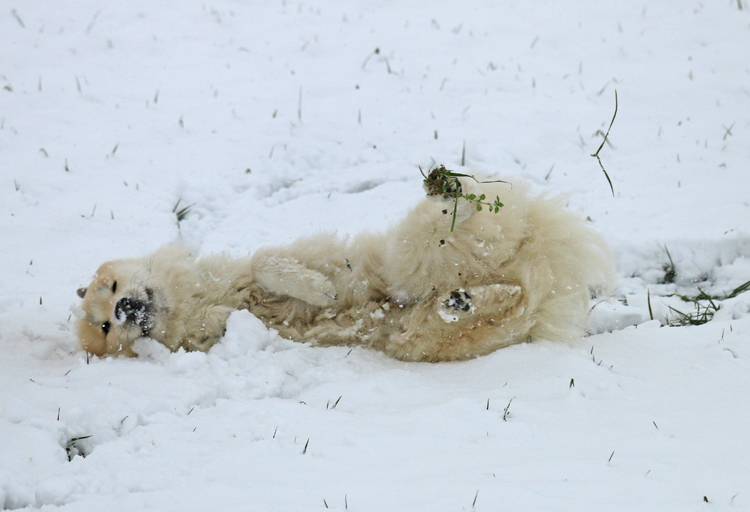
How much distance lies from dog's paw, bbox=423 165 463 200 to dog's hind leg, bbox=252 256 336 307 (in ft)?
3.69

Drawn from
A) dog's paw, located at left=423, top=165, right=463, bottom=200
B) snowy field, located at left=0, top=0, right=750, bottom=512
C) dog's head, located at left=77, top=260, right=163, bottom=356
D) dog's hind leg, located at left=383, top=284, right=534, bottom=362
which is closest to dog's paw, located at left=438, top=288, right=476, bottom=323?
dog's hind leg, located at left=383, top=284, right=534, bottom=362

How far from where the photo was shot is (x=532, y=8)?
984 cm

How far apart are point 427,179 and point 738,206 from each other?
12.3 ft

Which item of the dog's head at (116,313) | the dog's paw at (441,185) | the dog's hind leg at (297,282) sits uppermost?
the dog's paw at (441,185)

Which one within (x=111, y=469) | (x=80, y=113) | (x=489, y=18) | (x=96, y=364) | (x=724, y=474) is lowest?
(x=96, y=364)

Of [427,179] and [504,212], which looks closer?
[427,179]

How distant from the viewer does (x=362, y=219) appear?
18.6ft

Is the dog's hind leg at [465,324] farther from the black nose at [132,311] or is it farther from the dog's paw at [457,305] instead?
the black nose at [132,311]

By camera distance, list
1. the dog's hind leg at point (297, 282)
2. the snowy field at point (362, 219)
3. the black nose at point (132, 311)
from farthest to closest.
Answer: the dog's hind leg at point (297, 282), the black nose at point (132, 311), the snowy field at point (362, 219)

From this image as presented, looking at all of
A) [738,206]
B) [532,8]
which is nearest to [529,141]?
[738,206]

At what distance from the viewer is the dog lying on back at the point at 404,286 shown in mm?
3615

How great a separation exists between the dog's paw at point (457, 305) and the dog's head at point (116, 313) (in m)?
2.03

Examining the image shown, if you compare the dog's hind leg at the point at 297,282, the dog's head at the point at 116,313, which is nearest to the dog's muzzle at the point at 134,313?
the dog's head at the point at 116,313

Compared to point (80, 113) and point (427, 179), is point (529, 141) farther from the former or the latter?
point (80, 113)
